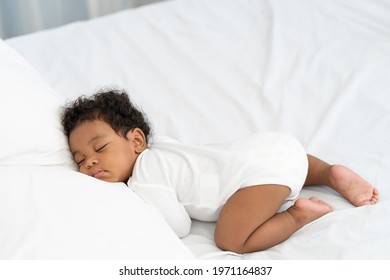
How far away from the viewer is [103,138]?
4.50 ft

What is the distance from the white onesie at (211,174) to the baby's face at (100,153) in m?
0.04

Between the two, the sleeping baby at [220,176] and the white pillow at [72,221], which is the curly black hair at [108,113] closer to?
the sleeping baby at [220,176]

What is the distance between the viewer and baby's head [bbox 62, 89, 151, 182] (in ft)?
4.44

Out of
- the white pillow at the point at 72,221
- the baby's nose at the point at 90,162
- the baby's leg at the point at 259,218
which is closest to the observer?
the white pillow at the point at 72,221

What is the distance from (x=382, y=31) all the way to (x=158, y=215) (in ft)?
3.32

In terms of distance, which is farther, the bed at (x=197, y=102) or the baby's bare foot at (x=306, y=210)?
the baby's bare foot at (x=306, y=210)

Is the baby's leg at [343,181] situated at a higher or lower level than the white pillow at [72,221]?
lower

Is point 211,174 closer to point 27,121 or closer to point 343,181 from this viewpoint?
point 343,181

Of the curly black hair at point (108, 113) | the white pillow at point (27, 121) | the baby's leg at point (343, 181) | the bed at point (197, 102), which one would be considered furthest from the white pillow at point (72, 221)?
the baby's leg at point (343, 181)

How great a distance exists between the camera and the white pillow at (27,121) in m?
1.26

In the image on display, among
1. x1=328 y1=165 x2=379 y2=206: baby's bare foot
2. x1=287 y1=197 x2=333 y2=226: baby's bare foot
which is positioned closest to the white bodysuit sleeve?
x1=287 y1=197 x2=333 y2=226: baby's bare foot

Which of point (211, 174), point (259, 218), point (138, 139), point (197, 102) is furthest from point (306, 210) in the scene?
point (197, 102)

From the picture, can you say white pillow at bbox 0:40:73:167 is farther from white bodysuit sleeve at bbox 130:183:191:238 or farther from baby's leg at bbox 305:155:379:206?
baby's leg at bbox 305:155:379:206

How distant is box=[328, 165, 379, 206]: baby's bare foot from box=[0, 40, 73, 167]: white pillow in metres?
0.57
